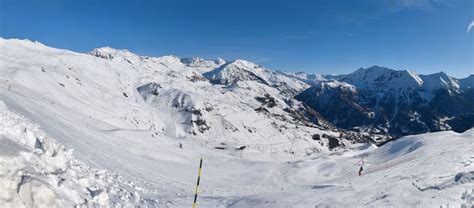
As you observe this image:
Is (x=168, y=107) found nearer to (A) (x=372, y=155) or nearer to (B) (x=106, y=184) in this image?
(A) (x=372, y=155)

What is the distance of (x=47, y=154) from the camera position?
15195 millimetres

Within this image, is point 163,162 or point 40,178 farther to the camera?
point 163,162

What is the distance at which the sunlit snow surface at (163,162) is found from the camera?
46.1ft

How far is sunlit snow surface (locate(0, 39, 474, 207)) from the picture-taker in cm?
1405

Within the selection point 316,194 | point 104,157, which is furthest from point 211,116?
point 316,194

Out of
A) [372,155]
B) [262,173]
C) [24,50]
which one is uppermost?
[24,50]

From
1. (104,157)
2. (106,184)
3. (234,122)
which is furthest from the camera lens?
(234,122)

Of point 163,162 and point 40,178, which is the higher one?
point 40,178

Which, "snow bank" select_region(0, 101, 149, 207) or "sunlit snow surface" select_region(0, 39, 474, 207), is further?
"sunlit snow surface" select_region(0, 39, 474, 207)

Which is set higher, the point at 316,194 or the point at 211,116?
the point at 211,116

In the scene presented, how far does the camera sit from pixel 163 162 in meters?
44.7

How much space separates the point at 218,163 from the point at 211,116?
10227 cm

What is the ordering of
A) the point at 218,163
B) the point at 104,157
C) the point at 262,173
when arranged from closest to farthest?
the point at 104,157
the point at 262,173
the point at 218,163

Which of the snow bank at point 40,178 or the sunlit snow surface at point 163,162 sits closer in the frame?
the snow bank at point 40,178
